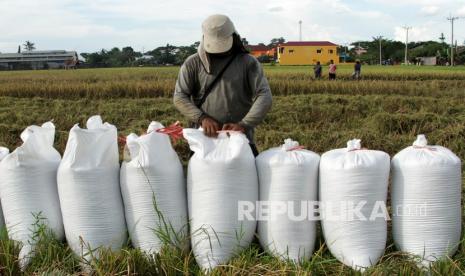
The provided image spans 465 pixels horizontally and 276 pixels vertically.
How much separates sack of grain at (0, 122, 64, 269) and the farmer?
72 cm

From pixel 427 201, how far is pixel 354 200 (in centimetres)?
30

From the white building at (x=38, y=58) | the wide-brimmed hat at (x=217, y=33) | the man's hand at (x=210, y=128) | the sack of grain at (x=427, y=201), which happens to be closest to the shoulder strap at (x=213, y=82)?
the wide-brimmed hat at (x=217, y=33)

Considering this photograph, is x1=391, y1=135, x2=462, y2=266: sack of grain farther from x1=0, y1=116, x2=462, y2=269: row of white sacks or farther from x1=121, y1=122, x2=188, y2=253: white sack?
x1=121, y1=122, x2=188, y2=253: white sack

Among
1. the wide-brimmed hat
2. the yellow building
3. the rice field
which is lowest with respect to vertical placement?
the rice field

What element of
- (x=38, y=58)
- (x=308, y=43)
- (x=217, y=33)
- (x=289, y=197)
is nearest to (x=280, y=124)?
Answer: (x=217, y=33)

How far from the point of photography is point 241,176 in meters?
2.11

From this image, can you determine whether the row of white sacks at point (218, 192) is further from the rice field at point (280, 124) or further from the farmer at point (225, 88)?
the farmer at point (225, 88)

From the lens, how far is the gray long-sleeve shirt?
2.54m

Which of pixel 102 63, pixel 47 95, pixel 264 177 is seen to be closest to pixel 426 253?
pixel 264 177

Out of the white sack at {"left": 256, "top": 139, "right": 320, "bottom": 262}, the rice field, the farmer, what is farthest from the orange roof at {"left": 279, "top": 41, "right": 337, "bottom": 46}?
the white sack at {"left": 256, "top": 139, "right": 320, "bottom": 262}

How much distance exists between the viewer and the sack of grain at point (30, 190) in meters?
2.19

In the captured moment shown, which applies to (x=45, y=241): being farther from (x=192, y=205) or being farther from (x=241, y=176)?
(x=241, y=176)

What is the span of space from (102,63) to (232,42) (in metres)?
53.1

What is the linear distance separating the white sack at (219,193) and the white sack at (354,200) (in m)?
0.32
